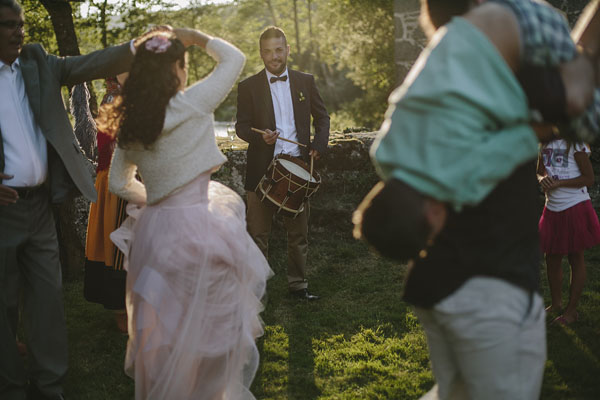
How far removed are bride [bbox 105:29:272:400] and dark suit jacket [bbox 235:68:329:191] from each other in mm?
2467

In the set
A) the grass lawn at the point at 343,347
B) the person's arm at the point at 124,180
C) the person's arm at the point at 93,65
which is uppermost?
the person's arm at the point at 93,65

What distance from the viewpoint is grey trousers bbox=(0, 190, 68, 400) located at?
3.36 m

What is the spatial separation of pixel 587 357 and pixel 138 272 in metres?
2.99

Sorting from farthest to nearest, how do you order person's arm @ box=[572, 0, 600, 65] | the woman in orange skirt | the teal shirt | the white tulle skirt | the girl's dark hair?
the woman in orange skirt < the white tulle skirt < the girl's dark hair < person's arm @ box=[572, 0, 600, 65] < the teal shirt

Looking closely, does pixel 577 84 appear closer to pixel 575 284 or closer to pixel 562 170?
pixel 562 170

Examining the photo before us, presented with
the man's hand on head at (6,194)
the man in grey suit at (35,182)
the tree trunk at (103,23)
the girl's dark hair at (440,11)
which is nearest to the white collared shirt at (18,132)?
the man in grey suit at (35,182)

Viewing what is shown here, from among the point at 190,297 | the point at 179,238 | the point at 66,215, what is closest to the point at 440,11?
the point at 179,238

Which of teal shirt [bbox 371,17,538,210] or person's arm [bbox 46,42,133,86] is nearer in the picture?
teal shirt [bbox 371,17,538,210]

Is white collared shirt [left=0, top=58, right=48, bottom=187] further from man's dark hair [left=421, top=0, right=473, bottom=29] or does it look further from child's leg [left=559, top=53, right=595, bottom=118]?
child's leg [left=559, top=53, right=595, bottom=118]

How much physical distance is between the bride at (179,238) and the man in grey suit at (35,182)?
537 millimetres

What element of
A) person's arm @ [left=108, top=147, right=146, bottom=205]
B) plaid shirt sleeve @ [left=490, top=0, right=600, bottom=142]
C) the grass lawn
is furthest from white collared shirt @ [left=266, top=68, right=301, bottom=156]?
plaid shirt sleeve @ [left=490, top=0, right=600, bottom=142]

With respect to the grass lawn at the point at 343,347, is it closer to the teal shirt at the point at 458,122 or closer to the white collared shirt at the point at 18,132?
the white collared shirt at the point at 18,132

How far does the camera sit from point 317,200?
717cm

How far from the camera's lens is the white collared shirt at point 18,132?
10.7ft
